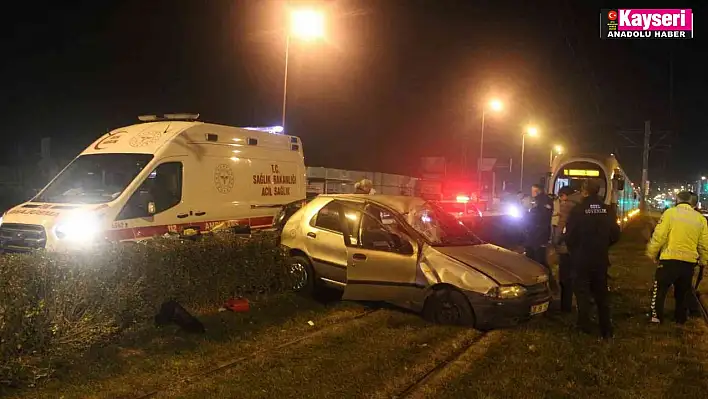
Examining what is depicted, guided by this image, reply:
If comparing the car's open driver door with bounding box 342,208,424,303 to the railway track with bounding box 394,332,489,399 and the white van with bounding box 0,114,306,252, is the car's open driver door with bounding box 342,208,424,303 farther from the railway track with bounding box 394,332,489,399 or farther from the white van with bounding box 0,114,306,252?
the white van with bounding box 0,114,306,252

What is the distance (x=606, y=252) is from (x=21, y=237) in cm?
730

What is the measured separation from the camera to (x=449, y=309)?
→ 6633 mm

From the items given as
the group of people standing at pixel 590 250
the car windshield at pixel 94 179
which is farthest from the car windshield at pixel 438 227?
the car windshield at pixel 94 179

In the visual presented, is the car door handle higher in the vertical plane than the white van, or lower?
lower

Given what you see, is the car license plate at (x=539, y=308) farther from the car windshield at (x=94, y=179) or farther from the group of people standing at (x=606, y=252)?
the car windshield at (x=94, y=179)

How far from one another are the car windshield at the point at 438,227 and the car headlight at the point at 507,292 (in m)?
0.98

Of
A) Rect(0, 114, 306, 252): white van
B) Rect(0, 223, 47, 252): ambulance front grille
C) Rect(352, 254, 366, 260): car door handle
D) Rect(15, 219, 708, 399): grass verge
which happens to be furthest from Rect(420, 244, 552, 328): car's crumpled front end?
Rect(0, 223, 47, 252): ambulance front grille

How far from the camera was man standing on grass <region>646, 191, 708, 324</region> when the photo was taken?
6707 mm

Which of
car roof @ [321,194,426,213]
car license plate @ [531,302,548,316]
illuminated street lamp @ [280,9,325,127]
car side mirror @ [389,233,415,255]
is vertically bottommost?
car license plate @ [531,302,548,316]

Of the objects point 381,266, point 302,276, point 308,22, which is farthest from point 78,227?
point 308,22

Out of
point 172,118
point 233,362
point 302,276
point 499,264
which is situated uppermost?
point 172,118

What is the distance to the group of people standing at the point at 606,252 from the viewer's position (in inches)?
249

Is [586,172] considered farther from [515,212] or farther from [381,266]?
[381,266]

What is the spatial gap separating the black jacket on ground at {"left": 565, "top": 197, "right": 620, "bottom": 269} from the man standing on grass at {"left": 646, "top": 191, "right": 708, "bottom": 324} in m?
0.88
